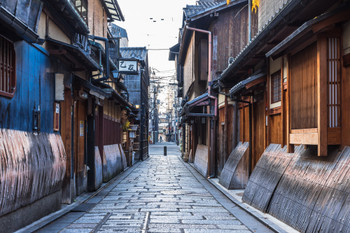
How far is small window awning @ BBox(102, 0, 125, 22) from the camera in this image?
23.6 meters

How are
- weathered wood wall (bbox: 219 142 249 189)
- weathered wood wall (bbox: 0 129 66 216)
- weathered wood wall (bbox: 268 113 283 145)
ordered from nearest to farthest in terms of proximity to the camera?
weathered wood wall (bbox: 0 129 66 216), weathered wood wall (bbox: 268 113 283 145), weathered wood wall (bbox: 219 142 249 189)

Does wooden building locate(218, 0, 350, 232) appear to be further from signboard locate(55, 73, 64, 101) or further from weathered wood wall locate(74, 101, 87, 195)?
weathered wood wall locate(74, 101, 87, 195)

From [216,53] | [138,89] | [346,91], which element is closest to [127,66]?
[216,53]

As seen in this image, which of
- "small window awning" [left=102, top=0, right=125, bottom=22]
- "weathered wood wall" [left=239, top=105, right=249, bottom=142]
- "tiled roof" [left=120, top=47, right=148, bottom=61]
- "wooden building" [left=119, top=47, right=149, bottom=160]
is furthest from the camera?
"tiled roof" [left=120, top=47, right=148, bottom=61]

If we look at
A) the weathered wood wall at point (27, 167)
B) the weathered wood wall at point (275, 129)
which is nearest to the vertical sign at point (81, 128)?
the weathered wood wall at point (27, 167)

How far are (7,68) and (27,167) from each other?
2.52m

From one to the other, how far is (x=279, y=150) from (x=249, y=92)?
14.4 ft

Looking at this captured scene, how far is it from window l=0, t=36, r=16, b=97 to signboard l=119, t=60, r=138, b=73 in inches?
813

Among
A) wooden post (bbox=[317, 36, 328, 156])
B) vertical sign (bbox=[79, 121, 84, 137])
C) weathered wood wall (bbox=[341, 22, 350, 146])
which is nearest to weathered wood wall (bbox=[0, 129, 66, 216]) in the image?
vertical sign (bbox=[79, 121, 84, 137])

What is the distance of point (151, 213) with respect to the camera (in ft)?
39.7

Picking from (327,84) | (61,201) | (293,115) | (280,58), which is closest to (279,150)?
(293,115)

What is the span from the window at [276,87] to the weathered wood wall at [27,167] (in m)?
7.49

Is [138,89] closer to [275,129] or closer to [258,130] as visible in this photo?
[258,130]

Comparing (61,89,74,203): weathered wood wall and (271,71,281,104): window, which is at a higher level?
(271,71,281,104): window
